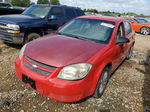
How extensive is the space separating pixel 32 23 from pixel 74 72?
3.42 metres

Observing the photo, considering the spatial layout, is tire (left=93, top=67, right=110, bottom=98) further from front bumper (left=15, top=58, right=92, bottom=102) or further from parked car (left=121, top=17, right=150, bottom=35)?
parked car (left=121, top=17, right=150, bottom=35)

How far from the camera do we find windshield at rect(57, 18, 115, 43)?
9.72 ft

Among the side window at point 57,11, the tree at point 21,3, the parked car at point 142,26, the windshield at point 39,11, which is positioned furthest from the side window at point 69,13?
the tree at point 21,3

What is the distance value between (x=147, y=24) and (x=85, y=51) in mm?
12190

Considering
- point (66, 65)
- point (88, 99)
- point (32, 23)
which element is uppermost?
point (32, 23)

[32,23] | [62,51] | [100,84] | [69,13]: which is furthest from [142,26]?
[62,51]

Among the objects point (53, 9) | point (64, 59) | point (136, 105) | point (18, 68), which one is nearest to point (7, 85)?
point (18, 68)

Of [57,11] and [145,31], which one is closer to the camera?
Answer: [57,11]

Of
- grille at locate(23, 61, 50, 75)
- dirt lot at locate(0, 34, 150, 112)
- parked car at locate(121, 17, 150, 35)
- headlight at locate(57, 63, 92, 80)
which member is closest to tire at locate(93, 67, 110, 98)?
dirt lot at locate(0, 34, 150, 112)

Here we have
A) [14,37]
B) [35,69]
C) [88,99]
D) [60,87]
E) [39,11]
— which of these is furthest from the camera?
[39,11]

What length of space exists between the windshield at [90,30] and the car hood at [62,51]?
269mm

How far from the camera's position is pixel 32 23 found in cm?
475

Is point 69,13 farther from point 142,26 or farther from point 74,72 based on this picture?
point 142,26

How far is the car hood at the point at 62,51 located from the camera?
211 centimetres
